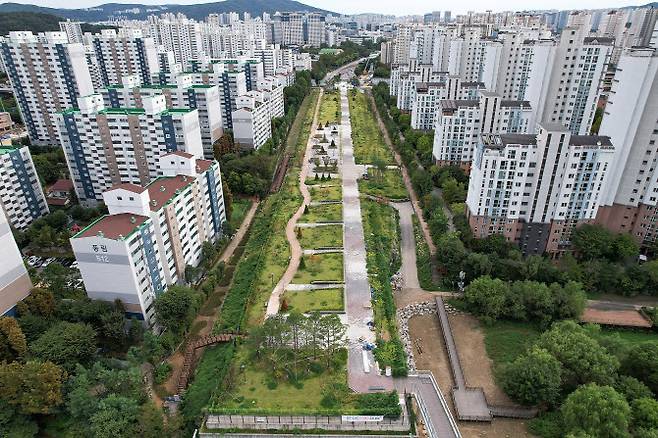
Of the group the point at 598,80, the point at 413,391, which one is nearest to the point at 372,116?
the point at 598,80

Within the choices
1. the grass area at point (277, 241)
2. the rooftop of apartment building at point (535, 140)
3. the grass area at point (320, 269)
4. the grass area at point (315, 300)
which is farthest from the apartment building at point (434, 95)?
the grass area at point (315, 300)

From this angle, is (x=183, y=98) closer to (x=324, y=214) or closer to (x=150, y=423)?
(x=324, y=214)

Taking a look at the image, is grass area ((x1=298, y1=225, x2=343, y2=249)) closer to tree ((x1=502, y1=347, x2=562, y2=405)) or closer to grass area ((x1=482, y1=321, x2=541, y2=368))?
grass area ((x1=482, y1=321, x2=541, y2=368))

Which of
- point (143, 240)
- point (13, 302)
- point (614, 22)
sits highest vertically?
point (614, 22)

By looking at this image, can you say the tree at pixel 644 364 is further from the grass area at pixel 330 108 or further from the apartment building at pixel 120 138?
the grass area at pixel 330 108

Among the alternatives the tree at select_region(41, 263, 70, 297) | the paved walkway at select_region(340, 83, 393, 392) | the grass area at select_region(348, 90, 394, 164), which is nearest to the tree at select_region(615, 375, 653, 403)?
the paved walkway at select_region(340, 83, 393, 392)

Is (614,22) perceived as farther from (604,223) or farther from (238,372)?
(238,372)
